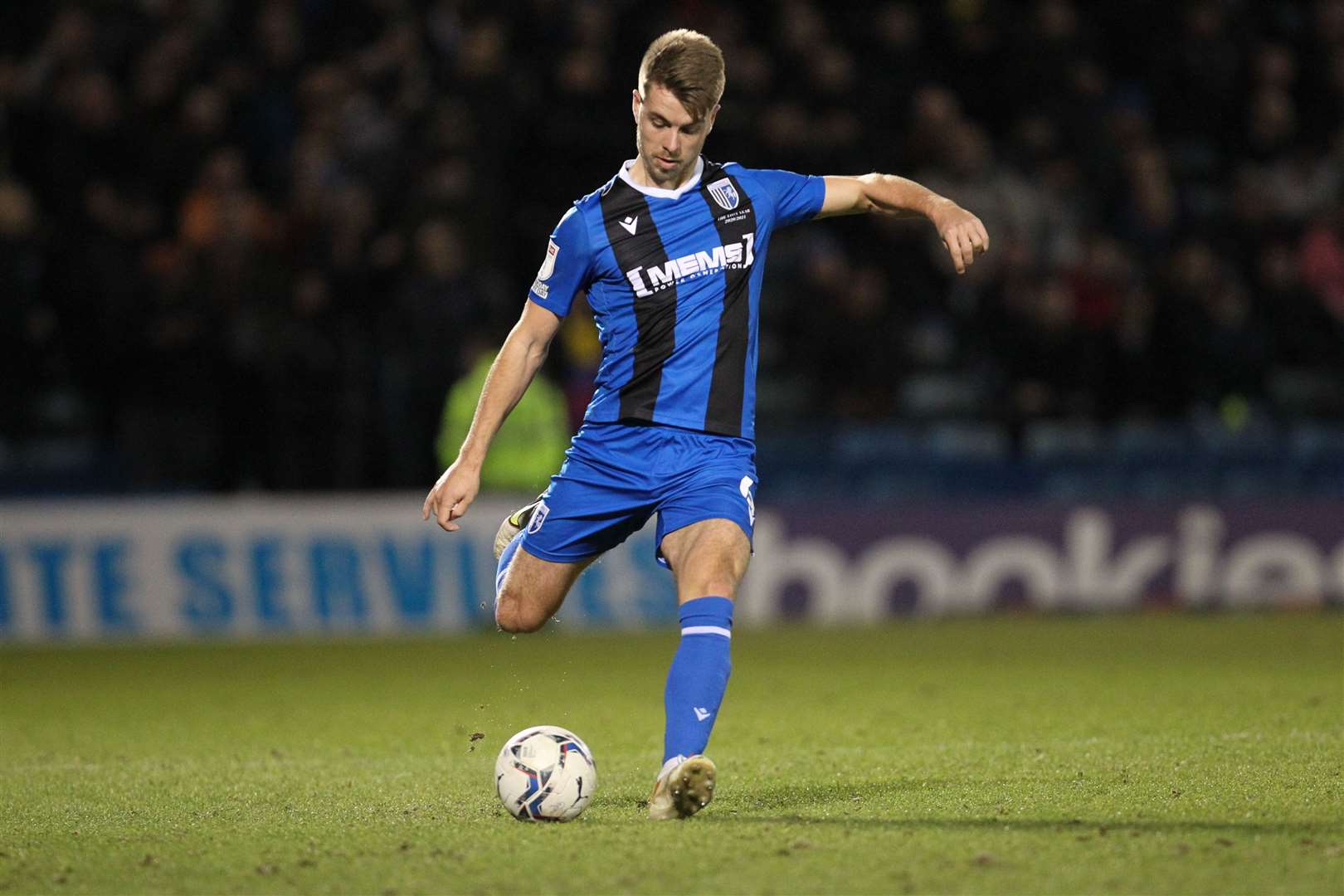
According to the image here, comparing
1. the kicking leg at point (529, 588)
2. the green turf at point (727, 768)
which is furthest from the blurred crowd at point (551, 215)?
the kicking leg at point (529, 588)

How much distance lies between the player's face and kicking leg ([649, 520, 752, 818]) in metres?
1.06

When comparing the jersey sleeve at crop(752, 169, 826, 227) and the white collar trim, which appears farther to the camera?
the jersey sleeve at crop(752, 169, 826, 227)

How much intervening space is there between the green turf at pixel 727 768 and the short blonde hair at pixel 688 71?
2.03 m

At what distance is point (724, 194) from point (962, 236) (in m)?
0.76

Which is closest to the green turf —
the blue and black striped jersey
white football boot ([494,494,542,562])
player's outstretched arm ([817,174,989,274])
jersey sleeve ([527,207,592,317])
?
white football boot ([494,494,542,562])

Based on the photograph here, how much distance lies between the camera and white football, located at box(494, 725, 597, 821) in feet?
17.4

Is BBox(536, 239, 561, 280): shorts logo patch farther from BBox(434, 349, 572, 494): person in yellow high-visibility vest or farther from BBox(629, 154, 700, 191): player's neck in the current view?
BBox(434, 349, 572, 494): person in yellow high-visibility vest

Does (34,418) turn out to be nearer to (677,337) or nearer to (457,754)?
(457,754)

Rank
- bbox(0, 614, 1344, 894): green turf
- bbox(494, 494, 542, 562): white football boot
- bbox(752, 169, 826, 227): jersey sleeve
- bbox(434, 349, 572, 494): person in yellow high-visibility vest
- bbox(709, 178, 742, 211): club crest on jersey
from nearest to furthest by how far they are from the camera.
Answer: bbox(0, 614, 1344, 894): green turf
bbox(709, 178, 742, 211): club crest on jersey
bbox(752, 169, 826, 227): jersey sleeve
bbox(494, 494, 542, 562): white football boot
bbox(434, 349, 572, 494): person in yellow high-visibility vest

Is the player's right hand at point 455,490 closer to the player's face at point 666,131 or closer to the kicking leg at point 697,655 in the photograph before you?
the kicking leg at point 697,655

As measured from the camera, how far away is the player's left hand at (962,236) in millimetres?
5414

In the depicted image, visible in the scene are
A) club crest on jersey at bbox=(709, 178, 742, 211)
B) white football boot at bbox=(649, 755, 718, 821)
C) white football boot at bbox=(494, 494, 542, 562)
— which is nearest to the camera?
white football boot at bbox=(649, 755, 718, 821)

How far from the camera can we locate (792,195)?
587cm

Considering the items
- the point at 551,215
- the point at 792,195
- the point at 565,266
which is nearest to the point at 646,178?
the point at 565,266
